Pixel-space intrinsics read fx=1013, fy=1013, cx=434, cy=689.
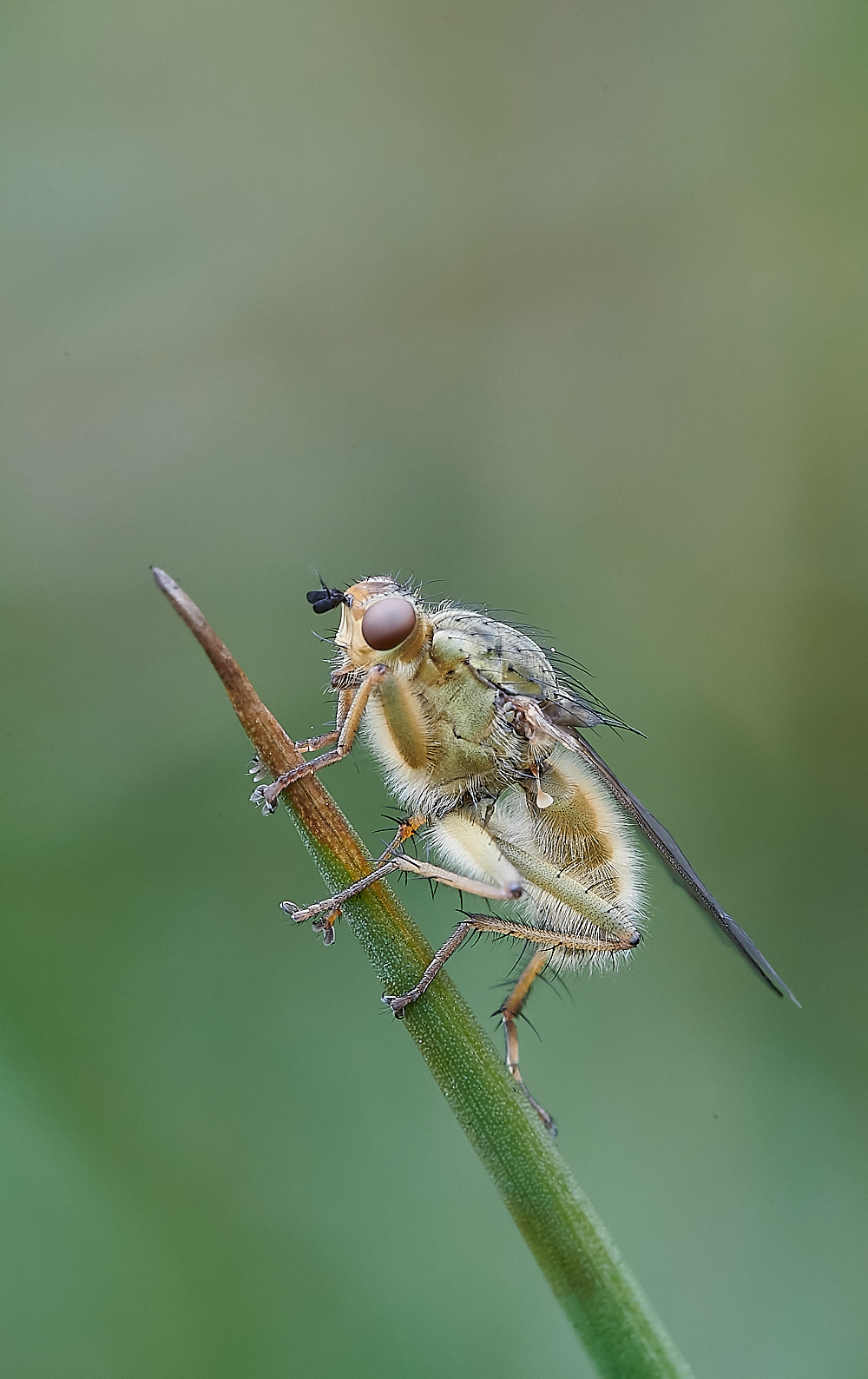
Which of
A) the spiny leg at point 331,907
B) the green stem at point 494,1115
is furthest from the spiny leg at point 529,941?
the green stem at point 494,1115

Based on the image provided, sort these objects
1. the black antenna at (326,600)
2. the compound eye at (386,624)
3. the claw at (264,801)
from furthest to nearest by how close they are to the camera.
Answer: the black antenna at (326,600) → the compound eye at (386,624) → the claw at (264,801)

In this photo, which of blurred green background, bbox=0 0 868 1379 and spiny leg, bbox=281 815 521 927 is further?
blurred green background, bbox=0 0 868 1379

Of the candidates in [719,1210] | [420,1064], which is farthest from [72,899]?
[719,1210]

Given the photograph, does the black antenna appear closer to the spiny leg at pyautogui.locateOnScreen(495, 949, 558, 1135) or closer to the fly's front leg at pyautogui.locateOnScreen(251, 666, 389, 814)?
the fly's front leg at pyautogui.locateOnScreen(251, 666, 389, 814)

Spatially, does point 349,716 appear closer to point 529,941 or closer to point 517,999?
point 529,941

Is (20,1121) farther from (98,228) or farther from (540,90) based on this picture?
(540,90)

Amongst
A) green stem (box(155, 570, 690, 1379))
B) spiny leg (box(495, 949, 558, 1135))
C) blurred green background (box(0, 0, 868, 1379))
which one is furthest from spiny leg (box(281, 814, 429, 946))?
blurred green background (box(0, 0, 868, 1379))

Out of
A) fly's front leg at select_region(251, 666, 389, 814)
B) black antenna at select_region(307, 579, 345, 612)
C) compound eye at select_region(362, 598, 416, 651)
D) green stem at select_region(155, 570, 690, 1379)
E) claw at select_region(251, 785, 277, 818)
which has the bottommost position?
green stem at select_region(155, 570, 690, 1379)

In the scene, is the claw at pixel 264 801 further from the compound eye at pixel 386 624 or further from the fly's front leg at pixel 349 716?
the compound eye at pixel 386 624
